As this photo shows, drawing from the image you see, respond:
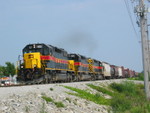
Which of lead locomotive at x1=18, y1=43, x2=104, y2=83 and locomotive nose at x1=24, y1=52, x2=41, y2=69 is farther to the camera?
locomotive nose at x1=24, y1=52, x2=41, y2=69

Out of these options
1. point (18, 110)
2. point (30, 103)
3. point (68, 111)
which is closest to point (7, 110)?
point (18, 110)

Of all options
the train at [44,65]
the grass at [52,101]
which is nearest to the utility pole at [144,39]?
the train at [44,65]

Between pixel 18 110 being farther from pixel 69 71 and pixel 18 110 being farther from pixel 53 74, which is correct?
pixel 69 71

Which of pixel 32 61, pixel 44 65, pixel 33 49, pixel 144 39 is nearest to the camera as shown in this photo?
pixel 144 39

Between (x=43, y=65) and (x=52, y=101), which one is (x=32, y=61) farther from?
(x=52, y=101)

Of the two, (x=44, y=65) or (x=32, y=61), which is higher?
(x=32, y=61)

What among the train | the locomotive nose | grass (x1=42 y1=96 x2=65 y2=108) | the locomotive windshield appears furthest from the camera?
the locomotive windshield

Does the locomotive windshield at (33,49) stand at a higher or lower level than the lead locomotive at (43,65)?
higher

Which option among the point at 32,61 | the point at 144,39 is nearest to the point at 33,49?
the point at 32,61

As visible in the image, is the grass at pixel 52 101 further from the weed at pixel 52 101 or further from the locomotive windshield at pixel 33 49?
the locomotive windshield at pixel 33 49

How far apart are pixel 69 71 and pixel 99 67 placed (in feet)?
55.3

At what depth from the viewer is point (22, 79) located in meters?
22.8

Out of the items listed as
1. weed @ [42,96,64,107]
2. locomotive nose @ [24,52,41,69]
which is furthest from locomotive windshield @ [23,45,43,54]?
weed @ [42,96,64,107]

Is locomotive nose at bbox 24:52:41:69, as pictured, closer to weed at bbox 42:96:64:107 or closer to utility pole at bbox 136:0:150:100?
utility pole at bbox 136:0:150:100
